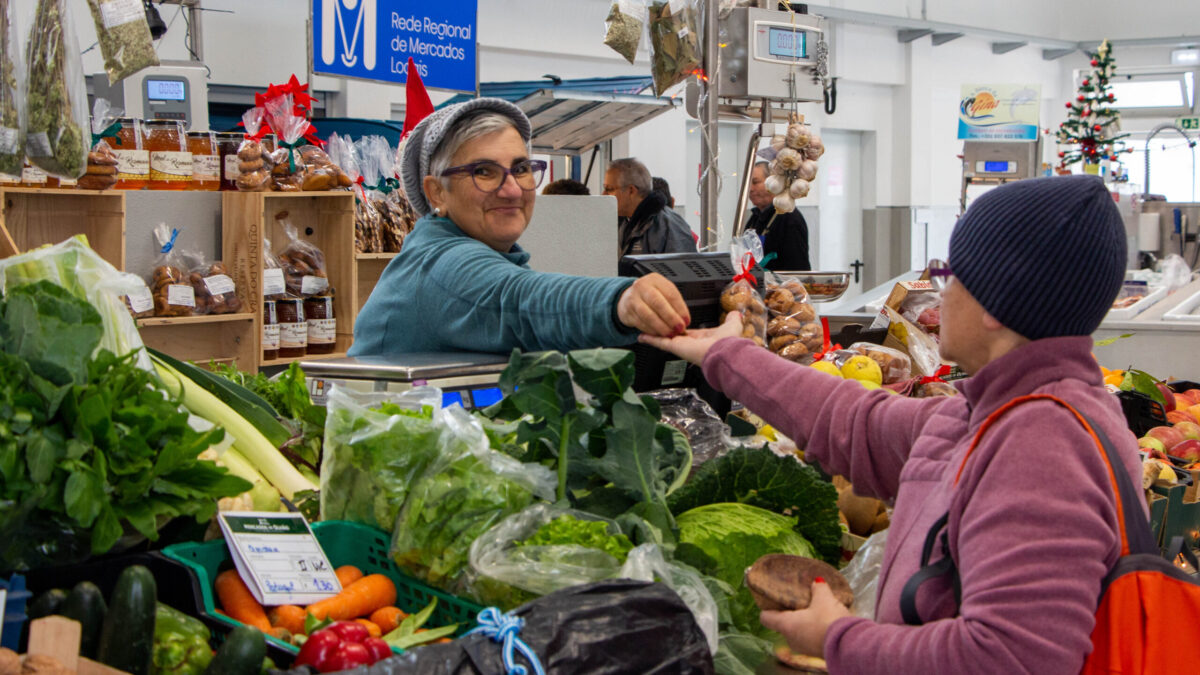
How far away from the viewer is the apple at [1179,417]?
3117mm

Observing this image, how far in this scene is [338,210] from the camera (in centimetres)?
502

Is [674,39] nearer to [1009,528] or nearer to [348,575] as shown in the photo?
[348,575]

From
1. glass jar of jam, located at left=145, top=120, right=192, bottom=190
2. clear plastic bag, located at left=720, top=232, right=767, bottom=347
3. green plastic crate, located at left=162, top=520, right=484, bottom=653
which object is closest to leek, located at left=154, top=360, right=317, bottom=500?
green plastic crate, located at left=162, top=520, right=484, bottom=653

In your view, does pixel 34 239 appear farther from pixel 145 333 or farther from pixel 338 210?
pixel 338 210

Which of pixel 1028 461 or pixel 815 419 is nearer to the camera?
pixel 1028 461

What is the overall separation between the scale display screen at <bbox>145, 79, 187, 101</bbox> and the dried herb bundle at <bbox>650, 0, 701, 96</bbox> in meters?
3.06

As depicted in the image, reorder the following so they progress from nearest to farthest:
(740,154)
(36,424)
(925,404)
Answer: (36,424)
(925,404)
(740,154)

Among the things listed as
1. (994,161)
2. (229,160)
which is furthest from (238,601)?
(994,161)

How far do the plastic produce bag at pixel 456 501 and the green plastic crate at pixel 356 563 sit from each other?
27 millimetres

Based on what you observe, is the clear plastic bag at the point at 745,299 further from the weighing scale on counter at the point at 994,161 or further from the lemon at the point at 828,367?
the weighing scale on counter at the point at 994,161

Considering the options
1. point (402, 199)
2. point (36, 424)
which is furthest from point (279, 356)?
point (36, 424)

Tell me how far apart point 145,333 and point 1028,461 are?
4134 mm

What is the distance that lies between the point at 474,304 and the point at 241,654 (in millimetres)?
1041

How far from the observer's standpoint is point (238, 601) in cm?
139
